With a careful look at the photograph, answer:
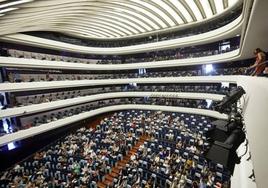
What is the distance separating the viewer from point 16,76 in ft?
66.0

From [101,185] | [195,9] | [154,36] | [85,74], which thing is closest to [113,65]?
[85,74]

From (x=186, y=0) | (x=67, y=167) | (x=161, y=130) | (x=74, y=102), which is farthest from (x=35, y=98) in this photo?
(x=186, y=0)

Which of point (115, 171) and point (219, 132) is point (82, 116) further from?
point (219, 132)

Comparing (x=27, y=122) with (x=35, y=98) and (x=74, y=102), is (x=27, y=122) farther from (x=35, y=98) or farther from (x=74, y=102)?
(x=74, y=102)

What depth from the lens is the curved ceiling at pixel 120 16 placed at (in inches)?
653

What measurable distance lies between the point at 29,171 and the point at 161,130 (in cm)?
1061

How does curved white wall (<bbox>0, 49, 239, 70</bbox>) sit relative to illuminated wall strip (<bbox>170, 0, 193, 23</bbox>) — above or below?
below

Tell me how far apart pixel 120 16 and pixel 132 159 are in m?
13.3

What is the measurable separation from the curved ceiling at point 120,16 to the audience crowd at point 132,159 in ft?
30.8

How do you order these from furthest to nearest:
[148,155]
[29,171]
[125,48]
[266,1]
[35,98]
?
[125,48], [35,98], [29,171], [148,155], [266,1]

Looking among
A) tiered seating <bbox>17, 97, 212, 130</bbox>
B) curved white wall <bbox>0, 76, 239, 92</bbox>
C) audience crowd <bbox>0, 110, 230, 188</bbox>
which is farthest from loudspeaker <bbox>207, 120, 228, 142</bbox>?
tiered seating <bbox>17, 97, 212, 130</bbox>

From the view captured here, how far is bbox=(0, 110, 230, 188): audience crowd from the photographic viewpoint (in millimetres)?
13070

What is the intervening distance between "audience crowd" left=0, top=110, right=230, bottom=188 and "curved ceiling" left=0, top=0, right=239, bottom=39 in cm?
938

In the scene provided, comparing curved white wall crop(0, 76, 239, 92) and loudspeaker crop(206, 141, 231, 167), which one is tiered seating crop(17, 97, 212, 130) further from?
loudspeaker crop(206, 141, 231, 167)
